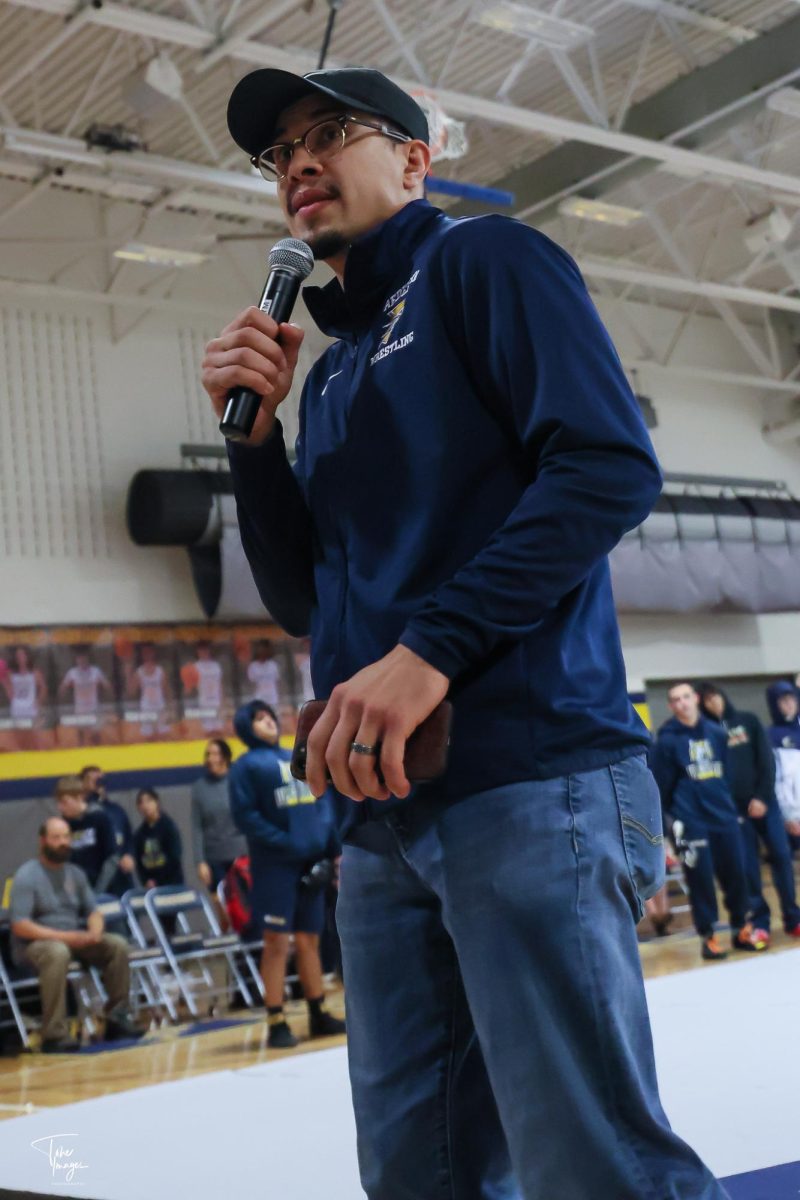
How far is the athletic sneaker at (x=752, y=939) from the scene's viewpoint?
877cm

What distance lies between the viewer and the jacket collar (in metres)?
1.63

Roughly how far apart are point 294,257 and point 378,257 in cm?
19

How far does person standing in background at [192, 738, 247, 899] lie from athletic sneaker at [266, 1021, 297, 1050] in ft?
11.4

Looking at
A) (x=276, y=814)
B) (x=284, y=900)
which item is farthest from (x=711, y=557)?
(x=284, y=900)

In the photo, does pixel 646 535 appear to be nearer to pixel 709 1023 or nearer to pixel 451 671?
pixel 709 1023

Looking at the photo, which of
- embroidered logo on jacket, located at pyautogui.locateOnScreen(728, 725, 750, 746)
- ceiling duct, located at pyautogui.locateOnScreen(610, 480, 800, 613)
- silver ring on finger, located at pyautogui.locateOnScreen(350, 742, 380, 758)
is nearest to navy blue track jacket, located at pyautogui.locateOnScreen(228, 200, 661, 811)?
silver ring on finger, located at pyautogui.locateOnScreen(350, 742, 380, 758)

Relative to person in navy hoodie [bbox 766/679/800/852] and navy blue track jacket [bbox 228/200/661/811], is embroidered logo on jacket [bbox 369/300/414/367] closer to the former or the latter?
navy blue track jacket [bbox 228/200/661/811]

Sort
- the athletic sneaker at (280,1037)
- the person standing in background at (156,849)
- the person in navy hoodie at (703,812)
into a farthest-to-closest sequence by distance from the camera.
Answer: the person standing in background at (156,849) → the person in navy hoodie at (703,812) → the athletic sneaker at (280,1037)

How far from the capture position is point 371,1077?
5.06 ft

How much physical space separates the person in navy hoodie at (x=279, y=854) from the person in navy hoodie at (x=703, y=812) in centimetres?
279

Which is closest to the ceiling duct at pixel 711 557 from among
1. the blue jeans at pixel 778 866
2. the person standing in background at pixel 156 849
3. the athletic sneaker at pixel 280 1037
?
the blue jeans at pixel 778 866

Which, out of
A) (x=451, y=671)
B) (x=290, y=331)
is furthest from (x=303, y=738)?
(x=290, y=331)

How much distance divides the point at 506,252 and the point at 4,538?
460 inches

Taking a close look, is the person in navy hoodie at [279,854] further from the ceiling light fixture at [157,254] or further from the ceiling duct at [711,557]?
the ceiling duct at [711,557]
